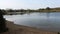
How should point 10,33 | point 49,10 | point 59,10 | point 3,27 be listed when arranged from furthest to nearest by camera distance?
1. point 49,10
2. point 59,10
3. point 3,27
4. point 10,33

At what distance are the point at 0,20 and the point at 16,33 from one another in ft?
8.34

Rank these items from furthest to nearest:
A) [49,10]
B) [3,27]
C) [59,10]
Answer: [49,10], [59,10], [3,27]

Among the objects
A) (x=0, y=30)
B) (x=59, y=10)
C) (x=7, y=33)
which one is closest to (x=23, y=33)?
(x=7, y=33)

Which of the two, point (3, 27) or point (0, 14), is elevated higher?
point (0, 14)

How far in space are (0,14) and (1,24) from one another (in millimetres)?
1174

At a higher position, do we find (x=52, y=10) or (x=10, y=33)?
(x=10, y=33)

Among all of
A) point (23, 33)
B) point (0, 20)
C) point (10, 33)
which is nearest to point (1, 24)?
point (0, 20)

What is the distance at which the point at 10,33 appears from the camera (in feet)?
53.2

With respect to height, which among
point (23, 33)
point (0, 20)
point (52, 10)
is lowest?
point (52, 10)

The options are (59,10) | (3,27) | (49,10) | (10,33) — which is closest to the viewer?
(10,33)

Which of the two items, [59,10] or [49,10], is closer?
[59,10]

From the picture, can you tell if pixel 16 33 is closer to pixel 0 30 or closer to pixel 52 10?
pixel 0 30

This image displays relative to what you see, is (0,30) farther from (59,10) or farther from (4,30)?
(59,10)

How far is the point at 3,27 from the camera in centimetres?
1738
